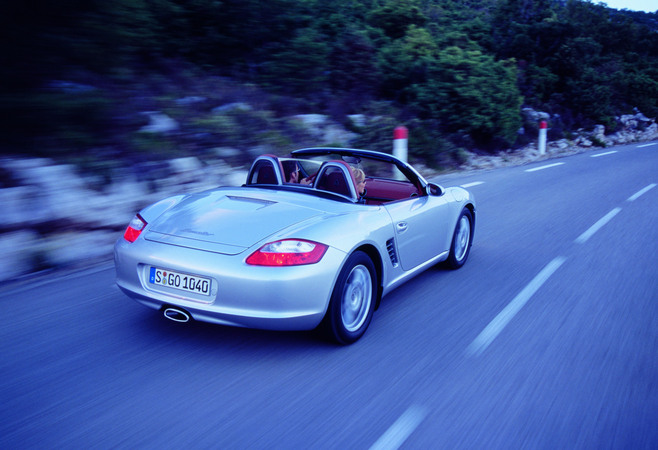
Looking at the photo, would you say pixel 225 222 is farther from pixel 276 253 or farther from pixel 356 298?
pixel 356 298

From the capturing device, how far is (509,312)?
4.64 metres

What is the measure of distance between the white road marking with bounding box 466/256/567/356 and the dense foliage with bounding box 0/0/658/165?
17.8ft

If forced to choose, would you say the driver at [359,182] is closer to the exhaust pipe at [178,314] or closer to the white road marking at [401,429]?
the exhaust pipe at [178,314]

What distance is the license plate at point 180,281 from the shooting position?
134 inches

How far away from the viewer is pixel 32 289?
197 inches

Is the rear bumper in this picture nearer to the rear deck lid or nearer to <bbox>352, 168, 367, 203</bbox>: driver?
the rear deck lid

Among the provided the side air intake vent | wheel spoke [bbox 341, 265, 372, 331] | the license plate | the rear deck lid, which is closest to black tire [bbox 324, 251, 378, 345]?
wheel spoke [bbox 341, 265, 372, 331]

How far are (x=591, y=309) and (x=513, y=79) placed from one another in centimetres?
1427

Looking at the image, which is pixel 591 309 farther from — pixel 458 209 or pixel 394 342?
pixel 394 342

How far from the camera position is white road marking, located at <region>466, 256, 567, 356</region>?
3949 millimetres

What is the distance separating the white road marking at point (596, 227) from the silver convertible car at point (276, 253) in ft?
11.5

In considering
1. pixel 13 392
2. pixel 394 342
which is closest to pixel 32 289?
pixel 13 392

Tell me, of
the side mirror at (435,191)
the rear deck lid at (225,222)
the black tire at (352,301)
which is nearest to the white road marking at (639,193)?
the side mirror at (435,191)

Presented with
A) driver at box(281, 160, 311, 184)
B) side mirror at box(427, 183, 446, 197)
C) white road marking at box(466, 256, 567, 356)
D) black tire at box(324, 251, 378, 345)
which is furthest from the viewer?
side mirror at box(427, 183, 446, 197)
